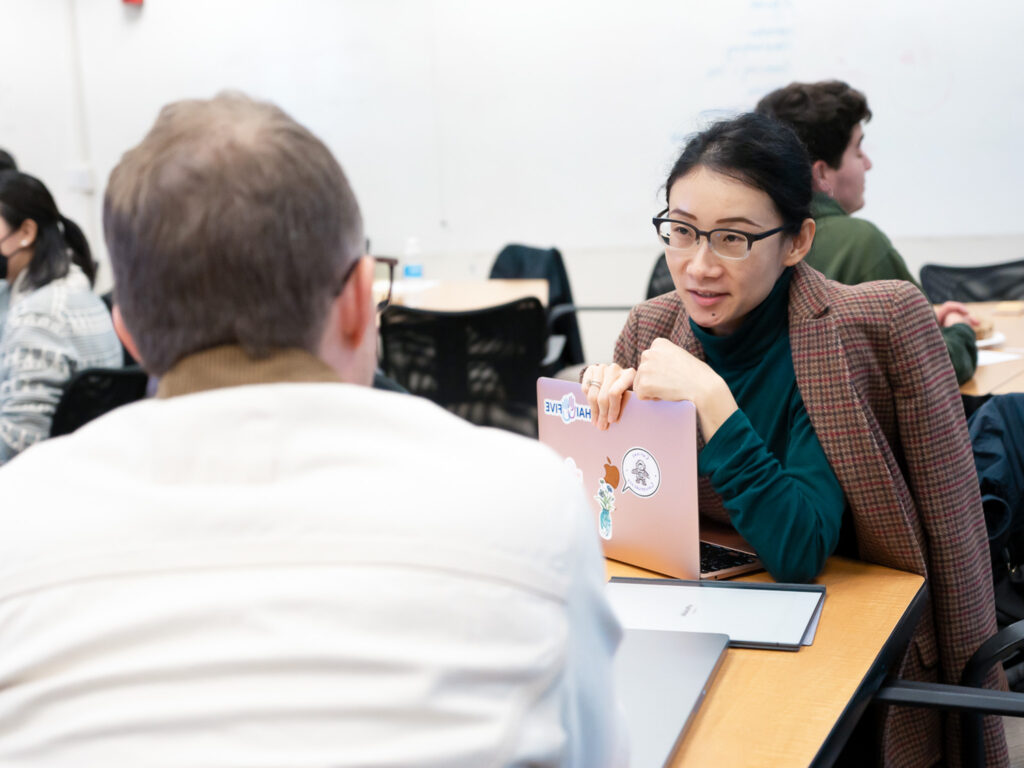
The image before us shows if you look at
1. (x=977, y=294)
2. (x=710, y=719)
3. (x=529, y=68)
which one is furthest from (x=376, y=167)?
(x=710, y=719)

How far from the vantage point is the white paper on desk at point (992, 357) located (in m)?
2.71

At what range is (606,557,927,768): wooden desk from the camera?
0.95 meters

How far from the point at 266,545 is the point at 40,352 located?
2.34m

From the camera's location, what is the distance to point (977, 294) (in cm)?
392

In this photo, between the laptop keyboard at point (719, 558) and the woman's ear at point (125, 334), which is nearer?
the woman's ear at point (125, 334)

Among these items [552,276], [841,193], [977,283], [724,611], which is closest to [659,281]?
[552,276]

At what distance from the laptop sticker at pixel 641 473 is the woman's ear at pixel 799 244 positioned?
39 centimetres

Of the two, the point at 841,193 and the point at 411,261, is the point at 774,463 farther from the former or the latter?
the point at 411,261

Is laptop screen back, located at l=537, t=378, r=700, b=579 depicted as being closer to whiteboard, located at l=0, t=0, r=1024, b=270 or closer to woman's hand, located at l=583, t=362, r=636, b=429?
woman's hand, located at l=583, t=362, r=636, b=429

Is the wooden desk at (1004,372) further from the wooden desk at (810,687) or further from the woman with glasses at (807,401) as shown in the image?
the wooden desk at (810,687)

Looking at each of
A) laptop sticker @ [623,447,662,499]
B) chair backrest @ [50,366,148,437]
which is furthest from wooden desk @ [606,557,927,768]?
chair backrest @ [50,366,148,437]

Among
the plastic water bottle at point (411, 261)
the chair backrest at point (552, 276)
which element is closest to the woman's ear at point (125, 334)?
the chair backrest at point (552, 276)

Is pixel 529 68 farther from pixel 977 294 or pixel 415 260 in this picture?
pixel 977 294

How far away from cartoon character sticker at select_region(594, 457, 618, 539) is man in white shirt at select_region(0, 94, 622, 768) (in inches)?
28.4
